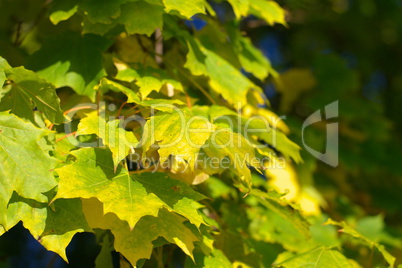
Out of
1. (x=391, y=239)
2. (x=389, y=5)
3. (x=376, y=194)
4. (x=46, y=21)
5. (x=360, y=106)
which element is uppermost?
(x=46, y=21)

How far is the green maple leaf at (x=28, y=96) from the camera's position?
3.61ft

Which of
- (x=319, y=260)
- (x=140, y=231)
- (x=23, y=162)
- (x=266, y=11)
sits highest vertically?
(x=266, y=11)

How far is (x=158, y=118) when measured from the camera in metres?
1.08

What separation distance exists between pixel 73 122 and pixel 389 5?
10.1 ft

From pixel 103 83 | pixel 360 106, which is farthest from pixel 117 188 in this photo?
pixel 360 106

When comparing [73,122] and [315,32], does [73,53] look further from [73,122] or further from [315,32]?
[315,32]

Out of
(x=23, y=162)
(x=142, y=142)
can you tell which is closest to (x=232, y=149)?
(x=142, y=142)

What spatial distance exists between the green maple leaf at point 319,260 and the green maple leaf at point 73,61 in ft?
2.26

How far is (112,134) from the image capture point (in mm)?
1082

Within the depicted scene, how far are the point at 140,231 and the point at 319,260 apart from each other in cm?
Result: 48

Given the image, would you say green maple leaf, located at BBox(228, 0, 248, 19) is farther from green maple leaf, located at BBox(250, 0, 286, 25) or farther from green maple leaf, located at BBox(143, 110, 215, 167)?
green maple leaf, located at BBox(143, 110, 215, 167)

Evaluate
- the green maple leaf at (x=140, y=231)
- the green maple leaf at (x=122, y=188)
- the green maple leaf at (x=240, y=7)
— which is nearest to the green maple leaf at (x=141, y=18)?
the green maple leaf at (x=240, y=7)

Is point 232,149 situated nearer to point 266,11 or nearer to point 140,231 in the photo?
point 140,231

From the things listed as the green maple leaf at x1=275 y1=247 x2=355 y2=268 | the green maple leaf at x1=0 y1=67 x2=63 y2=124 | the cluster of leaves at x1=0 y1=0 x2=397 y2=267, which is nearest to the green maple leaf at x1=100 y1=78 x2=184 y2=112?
the cluster of leaves at x1=0 y1=0 x2=397 y2=267
